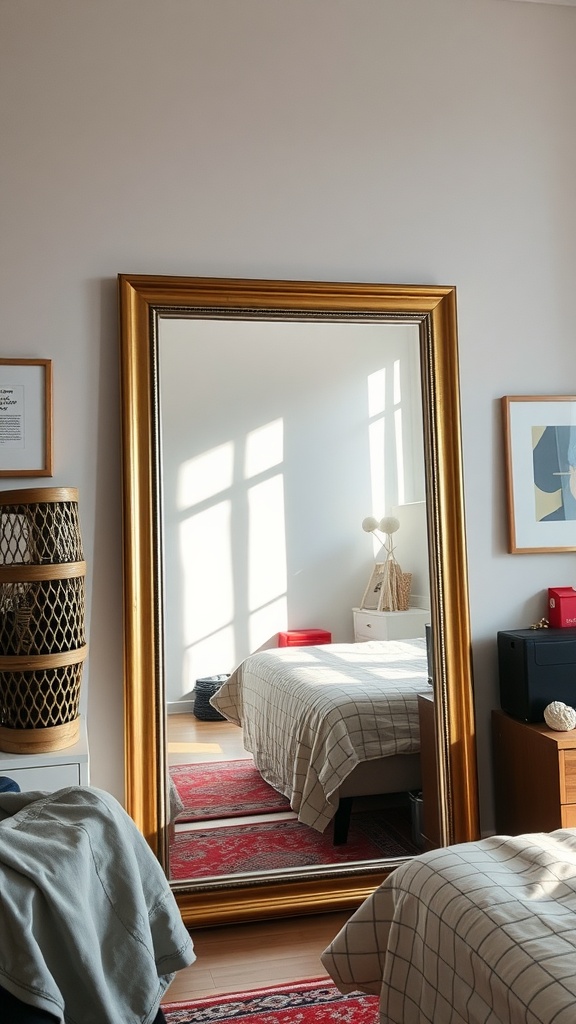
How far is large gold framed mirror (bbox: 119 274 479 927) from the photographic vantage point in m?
2.71

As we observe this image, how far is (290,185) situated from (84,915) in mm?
2400

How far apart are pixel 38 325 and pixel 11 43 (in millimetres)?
897

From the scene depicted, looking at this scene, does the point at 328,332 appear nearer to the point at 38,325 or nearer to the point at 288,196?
the point at 288,196

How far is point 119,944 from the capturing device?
1349 mm

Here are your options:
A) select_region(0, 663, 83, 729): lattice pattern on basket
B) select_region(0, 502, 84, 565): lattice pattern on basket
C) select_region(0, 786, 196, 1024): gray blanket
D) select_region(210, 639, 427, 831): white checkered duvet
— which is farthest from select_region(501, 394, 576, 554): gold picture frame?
select_region(0, 786, 196, 1024): gray blanket

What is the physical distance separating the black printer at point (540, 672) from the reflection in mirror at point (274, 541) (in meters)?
0.33

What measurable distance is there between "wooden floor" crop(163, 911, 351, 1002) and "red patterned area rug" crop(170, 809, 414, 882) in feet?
0.57

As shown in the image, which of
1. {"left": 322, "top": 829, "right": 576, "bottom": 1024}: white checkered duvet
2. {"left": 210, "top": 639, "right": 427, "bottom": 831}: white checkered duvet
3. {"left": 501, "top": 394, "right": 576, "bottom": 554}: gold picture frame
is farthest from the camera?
{"left": 501, "top": 394, "right": 576, "bottom": 554}: gold picture frame

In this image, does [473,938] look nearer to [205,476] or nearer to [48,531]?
[48,531]

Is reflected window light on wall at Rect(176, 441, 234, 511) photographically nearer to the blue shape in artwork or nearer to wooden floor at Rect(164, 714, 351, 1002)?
wooden floor at Rect(164, 714, 351, 1002)

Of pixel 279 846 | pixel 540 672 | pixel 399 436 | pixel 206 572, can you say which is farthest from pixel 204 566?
pixel 540 672

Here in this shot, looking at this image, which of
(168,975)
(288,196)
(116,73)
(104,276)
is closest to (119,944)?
(168,975)

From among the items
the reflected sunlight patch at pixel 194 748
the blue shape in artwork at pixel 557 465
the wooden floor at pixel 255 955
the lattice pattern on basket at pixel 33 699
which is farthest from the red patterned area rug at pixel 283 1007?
the blue shape in artwork at pixel 557 465

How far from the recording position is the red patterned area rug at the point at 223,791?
2779mm
